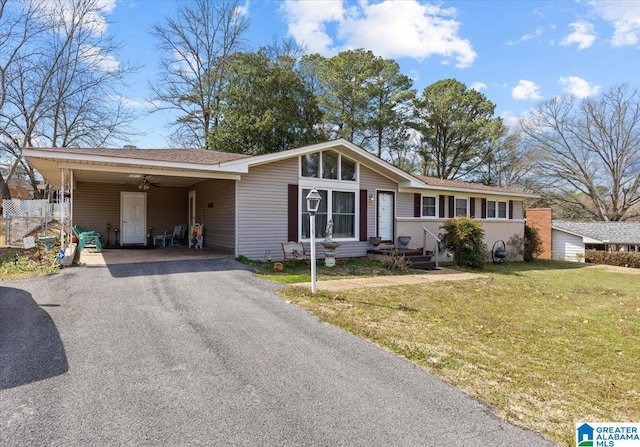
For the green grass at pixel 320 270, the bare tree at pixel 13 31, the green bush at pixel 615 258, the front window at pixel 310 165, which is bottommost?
the green bush at pixel 615 258

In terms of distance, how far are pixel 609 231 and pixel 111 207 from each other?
90.5 ft

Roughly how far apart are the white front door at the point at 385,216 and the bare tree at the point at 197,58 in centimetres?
1527

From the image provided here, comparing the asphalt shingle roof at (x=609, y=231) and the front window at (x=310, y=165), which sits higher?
the front window at (x=310, y=165)

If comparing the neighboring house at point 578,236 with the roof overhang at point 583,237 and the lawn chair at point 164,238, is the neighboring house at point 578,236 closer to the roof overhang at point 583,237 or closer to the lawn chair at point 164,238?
the roof overhang at point 583,237

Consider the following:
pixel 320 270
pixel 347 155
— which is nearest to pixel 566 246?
pixel 347 155

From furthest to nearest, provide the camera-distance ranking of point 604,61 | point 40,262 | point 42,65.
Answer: point 42,65 < point 604,61 < point 40,262

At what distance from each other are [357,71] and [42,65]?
62.1 ft

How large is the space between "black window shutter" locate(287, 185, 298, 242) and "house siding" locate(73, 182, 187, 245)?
6.38 m

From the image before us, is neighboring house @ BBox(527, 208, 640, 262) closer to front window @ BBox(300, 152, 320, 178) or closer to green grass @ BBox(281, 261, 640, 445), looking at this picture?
green grass @ BBox(281, 261, 640, 445)

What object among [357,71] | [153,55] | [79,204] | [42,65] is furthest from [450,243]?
[42,65]

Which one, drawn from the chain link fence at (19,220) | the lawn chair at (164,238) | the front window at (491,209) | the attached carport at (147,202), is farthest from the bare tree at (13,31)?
the front window at (491,209)

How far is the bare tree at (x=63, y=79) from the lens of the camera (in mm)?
20047

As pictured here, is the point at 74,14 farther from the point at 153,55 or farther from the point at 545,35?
the point at 545,35

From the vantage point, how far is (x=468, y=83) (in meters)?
27.8
